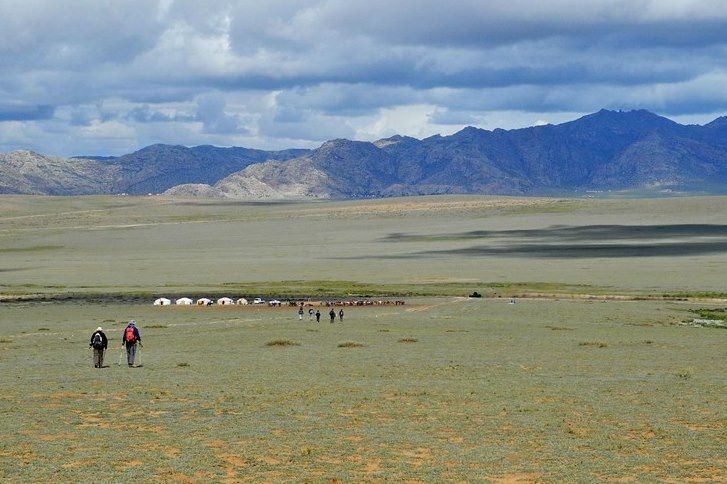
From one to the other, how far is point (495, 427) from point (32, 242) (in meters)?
181

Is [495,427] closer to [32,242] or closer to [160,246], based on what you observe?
[160,246]

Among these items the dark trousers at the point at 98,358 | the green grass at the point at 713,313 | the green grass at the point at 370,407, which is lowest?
the green grass at the point at 713,313

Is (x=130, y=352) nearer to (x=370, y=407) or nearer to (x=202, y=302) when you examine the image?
(x=370, y=407)

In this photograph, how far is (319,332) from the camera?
62.2 m

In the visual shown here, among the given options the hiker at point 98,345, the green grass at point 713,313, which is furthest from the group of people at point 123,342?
the green grass at point 713,313

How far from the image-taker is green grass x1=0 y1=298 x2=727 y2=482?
81.7 ft

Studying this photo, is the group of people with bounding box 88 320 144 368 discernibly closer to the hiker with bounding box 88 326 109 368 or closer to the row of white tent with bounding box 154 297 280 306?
the hiker with bounding box 88 326 109 368

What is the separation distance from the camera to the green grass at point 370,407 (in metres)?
24.9

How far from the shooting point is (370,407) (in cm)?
3325

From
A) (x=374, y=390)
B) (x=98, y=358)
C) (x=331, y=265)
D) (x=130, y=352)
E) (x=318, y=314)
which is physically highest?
(x=130, y=352)

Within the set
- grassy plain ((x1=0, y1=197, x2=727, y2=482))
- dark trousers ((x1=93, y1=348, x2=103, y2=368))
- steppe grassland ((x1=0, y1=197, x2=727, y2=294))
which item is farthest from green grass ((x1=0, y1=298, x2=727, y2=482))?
steppe grassland ((x1=0, y1=197, x2=727, y2=294))

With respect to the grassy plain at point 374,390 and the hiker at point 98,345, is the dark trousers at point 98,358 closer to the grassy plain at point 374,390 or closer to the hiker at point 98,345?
the hiker at point 98,345

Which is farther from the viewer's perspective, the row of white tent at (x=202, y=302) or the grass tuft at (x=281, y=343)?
the row of white tent at (x=202, y=302)

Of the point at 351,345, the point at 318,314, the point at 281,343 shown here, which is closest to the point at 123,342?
the point at 281,343
